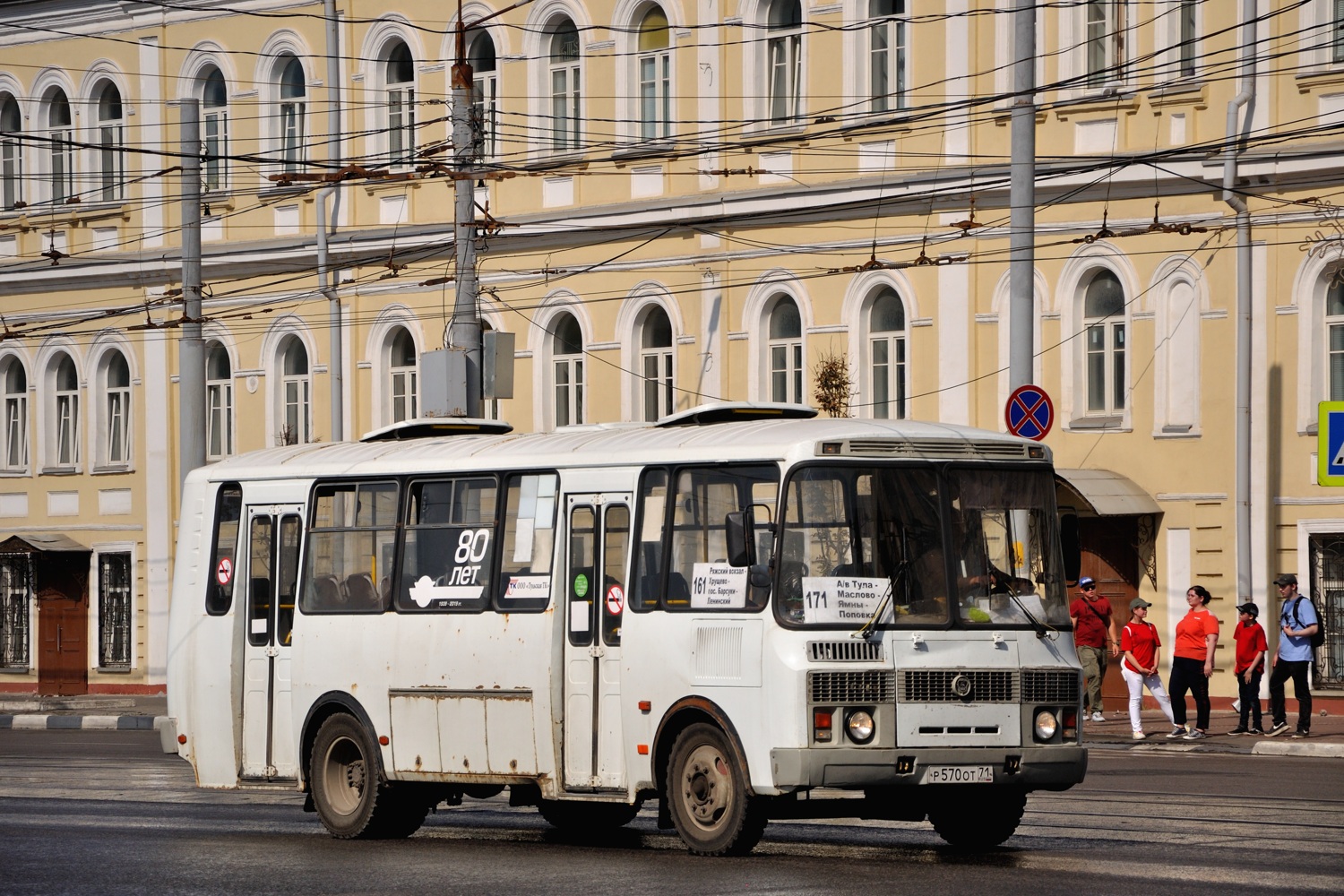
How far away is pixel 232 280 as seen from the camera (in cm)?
4325

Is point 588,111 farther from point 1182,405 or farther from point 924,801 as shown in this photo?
point 924,801

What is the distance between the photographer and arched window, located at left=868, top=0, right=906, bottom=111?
35.1m

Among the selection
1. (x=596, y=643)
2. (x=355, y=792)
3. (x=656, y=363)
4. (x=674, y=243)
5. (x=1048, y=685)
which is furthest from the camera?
(x=656, y=363)

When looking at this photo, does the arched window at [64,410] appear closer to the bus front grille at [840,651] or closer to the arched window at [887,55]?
the arched window at [887,55]

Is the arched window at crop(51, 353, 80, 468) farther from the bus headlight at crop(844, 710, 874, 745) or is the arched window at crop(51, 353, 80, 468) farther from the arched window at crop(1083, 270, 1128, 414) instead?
the bus headlight at crop(844, 710, 874, 745)

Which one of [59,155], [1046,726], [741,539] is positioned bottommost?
[1046,726]

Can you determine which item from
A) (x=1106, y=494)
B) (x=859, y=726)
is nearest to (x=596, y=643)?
(x=859, y=726)

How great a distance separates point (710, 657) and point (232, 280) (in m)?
29.6

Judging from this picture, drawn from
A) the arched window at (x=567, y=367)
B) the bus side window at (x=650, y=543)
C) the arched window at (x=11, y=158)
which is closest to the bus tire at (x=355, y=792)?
the bus side window at (x=650, y=543)

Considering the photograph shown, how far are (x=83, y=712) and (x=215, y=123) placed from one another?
10700 millimetres

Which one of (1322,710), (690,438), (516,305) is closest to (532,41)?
(516,305)

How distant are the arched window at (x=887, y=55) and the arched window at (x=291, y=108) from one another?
10.6 m

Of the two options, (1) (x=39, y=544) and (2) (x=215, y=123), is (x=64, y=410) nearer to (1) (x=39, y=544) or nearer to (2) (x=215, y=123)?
(1) (x=39, y=544)

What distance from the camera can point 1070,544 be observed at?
51.4ft
